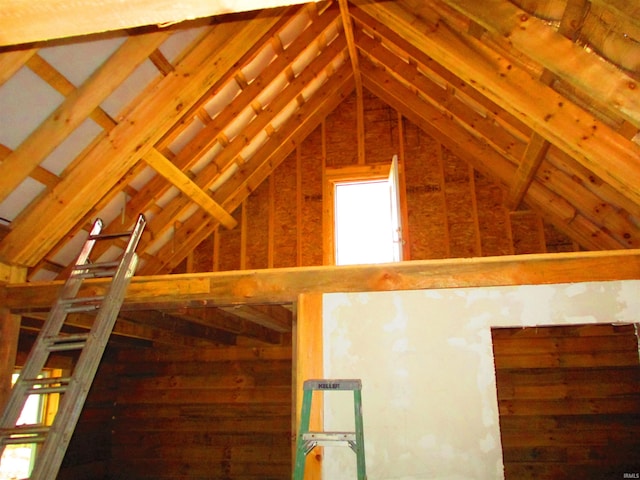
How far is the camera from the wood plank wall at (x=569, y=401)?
6258 millimetres

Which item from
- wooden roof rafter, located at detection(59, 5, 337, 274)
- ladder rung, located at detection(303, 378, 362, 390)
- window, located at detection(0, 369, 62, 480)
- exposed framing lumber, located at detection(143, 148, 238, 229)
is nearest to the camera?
ladder rung, located at detection(303, 378, 362, 390)

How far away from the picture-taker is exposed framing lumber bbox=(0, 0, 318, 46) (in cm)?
117

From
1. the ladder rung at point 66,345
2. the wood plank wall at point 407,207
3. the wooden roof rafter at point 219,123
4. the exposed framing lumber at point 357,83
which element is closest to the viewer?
the ladder rung at point 66,345

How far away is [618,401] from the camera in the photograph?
6.31 m

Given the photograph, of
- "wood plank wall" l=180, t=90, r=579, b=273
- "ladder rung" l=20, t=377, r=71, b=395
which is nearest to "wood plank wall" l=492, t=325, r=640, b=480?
"wood plank wall" l=180, t=90, r=579, b=273

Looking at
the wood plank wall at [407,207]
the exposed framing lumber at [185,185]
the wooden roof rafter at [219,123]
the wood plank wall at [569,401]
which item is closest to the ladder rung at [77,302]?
the exposed framing lumber at [185,185]

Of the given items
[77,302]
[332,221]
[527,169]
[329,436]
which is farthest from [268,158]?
[329,436]

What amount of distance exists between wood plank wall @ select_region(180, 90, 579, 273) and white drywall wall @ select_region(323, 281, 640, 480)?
7.98 feet

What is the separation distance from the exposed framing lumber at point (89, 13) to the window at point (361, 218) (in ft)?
16.8

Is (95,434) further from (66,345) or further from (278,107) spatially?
(278,107)

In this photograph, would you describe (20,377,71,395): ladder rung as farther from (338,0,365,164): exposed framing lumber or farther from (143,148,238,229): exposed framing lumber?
(338,0,365,164): exposed framing lumber

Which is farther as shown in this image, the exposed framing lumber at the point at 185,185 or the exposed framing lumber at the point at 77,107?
the exposed framing lumber at the point at 185,185

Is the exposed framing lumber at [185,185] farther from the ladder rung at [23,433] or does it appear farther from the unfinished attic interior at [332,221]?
the ladder rung at [23,433]

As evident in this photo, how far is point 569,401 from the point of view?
642 centimetres
